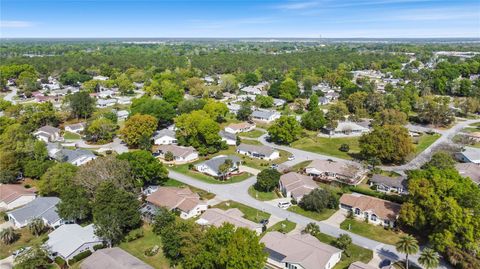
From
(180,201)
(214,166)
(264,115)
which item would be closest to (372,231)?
(180,201)

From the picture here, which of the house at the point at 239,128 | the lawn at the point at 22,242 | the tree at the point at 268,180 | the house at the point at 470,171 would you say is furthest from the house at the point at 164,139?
the house at the point at 470,171

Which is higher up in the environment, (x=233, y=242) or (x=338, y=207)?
(x=233, y=242)

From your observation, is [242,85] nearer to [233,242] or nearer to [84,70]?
[84,70]

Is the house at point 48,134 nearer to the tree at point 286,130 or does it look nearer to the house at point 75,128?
the house at point 75,128

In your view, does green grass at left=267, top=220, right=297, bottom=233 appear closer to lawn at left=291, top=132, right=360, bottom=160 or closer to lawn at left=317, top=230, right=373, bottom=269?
lawn at left=317, top=230, right=373, bottom=269

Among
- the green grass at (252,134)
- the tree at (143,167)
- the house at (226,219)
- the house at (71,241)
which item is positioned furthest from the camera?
the green grass at (252,134)

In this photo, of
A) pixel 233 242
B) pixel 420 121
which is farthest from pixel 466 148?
pixel 233 242
